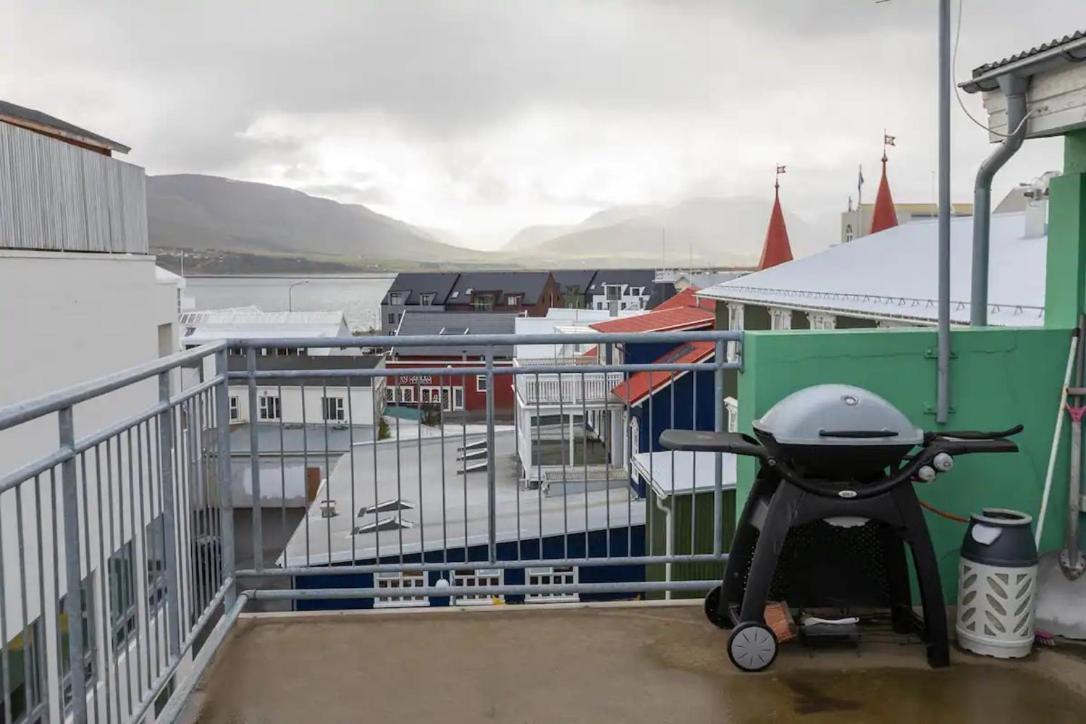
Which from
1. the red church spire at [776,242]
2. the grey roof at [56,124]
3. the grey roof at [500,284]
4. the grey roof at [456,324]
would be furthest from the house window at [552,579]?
the grey roof at [500,284]

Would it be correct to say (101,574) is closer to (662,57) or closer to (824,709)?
(824,709)

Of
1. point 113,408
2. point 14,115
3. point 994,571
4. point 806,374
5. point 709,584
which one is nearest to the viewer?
point 994,571

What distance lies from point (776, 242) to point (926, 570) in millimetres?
45947

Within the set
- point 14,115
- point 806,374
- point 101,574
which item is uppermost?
point 14,115

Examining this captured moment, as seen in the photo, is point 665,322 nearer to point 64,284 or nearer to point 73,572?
point 64,284

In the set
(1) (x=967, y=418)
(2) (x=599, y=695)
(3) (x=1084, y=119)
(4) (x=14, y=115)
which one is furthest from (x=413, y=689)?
(4) (x=14, y=115)

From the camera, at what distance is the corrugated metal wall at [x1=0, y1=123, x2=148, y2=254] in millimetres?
15719

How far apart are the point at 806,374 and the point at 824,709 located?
1569 millimetres

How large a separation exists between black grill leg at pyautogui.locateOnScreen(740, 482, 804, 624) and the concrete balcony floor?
325 millimetres

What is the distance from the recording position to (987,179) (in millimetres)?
5086

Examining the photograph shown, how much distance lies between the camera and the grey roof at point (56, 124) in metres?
18.5

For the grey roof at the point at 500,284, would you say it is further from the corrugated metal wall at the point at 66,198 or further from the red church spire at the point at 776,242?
the corrugated metal wall at the point at 66,198

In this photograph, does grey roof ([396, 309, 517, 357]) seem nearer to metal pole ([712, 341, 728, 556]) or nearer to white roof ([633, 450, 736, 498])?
white roof ([633, 450, 736, 498])

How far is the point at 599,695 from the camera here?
3.90 meters
